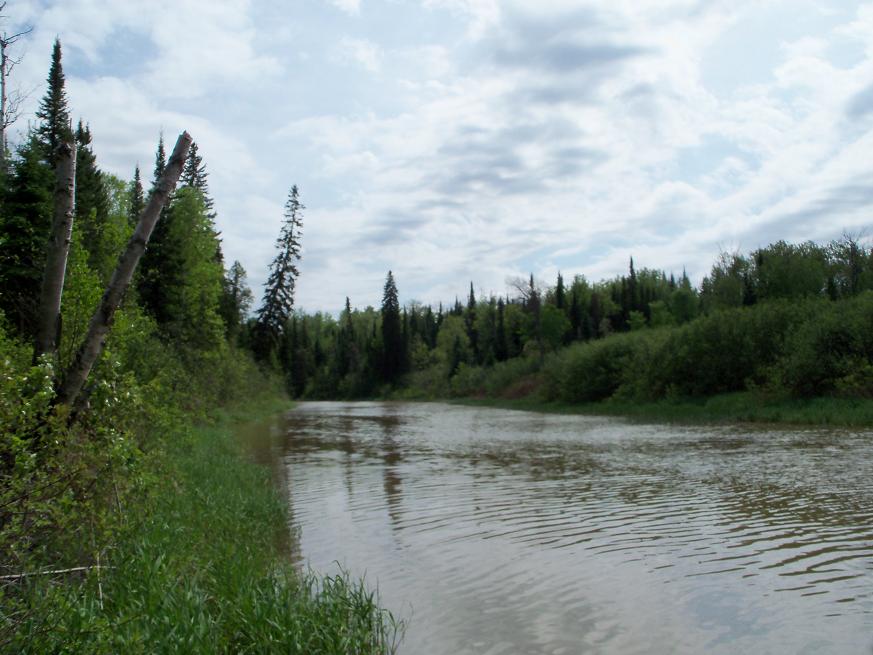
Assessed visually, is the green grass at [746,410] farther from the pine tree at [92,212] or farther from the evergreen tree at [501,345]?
the evergreen tree at [501,345]

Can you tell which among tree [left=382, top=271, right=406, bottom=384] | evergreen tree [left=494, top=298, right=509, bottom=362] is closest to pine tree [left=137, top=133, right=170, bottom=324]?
evergreen tree [left=494, top=298, right=509, bottom=362]

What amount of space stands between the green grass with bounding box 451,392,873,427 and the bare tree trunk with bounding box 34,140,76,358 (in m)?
27.6

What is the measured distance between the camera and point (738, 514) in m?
11.6

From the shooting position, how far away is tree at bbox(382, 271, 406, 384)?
115m

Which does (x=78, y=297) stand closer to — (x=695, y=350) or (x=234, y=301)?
(x=695, y=350)

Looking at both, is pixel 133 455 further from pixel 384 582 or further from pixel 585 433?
pixel 585 433

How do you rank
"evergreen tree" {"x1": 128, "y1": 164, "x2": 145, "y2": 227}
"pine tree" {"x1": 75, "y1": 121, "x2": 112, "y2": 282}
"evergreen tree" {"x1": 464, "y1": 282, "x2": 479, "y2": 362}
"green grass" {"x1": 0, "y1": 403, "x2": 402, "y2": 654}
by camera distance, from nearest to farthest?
"green grass" {"x1": 0, "y1": 403, "x2": 402, "y2": 654}
"pine tree" {"x1": 75, "y1": 121, "x2": 112, "y2": 282}
"evergreen tree" {"x1": 128, "y1": 164, "x2": 145, "y2": 227}
"evergreen tree" {"x1": 464, "y1": 282, "x2": 479, "y2": 362}

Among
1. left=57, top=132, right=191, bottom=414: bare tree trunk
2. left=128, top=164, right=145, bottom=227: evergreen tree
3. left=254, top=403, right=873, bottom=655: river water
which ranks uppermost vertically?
left=128, top=164, right=145, bottom=227: evergreen tree

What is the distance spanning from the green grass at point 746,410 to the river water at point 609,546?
9.02m

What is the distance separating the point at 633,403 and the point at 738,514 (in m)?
34.1

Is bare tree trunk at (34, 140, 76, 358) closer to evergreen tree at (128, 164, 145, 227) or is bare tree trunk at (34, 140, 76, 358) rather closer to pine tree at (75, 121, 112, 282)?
pine tree at (75, 121, 112, 282)

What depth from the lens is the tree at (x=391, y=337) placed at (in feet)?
378

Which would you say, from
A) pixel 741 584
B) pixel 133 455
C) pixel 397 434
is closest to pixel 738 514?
pixel 741 584

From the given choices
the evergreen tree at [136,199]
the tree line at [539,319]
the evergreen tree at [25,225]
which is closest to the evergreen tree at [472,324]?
the tree line at [539,319]
